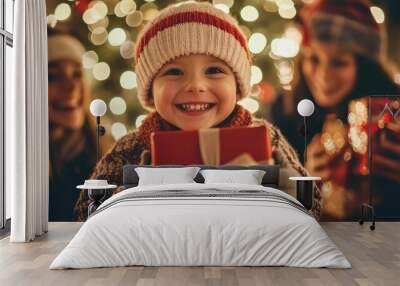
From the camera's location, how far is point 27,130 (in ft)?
20.4

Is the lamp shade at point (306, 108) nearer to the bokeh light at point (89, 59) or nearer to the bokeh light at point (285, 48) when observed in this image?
the bokeh light at point (285, 48)

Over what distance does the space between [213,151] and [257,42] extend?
146 cm

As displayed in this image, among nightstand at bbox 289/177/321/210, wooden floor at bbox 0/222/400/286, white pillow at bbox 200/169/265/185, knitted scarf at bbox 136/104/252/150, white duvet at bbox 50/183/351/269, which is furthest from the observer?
knitted scarf at bbox 136/104/252/150

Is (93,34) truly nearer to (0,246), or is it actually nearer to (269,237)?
(0,246)

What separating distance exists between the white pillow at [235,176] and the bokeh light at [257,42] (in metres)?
1.57

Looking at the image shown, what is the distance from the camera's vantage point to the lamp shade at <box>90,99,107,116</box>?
23.6 feet

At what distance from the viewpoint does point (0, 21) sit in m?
6.80

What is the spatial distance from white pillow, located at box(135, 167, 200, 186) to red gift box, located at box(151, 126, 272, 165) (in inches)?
15.0

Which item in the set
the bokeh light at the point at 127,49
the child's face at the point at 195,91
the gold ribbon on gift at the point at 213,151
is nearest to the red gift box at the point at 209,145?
the gold ribbon on gift at the point at 213,151

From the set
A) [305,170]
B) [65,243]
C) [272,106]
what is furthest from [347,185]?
[65,243]

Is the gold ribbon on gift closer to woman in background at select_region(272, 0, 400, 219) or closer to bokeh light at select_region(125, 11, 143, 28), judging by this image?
woman in background at select_region(272, 0, 400, 219)

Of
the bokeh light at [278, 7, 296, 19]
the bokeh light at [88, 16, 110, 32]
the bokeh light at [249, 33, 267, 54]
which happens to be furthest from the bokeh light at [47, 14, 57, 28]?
the bokeh light at [278, 7, 296, 19]

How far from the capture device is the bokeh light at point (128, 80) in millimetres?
7570

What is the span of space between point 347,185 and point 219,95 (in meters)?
1.94
